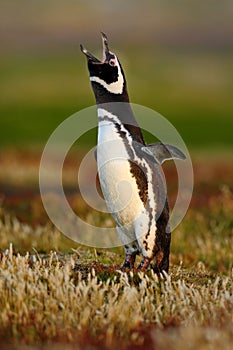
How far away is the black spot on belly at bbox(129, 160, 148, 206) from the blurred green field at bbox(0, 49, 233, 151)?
2775 cm

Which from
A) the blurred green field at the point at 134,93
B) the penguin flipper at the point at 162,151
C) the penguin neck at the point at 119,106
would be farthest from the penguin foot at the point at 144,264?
the blurred green field at the point at 134,93

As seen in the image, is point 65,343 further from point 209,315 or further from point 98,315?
point 209,315

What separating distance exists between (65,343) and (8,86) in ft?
206

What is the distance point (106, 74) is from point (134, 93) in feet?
187

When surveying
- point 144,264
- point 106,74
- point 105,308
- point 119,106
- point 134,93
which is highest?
point 134,93

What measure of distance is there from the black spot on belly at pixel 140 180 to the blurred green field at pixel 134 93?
27.8 metres

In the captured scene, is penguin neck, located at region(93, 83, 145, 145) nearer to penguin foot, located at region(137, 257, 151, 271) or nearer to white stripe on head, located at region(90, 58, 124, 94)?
white stripe on head, located at region(90, 58, 124, 94)

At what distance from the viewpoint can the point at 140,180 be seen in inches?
303

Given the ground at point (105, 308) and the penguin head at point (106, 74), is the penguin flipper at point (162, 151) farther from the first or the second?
the ground at point (105, 308)

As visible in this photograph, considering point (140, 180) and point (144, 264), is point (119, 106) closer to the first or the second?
point (140, 180)

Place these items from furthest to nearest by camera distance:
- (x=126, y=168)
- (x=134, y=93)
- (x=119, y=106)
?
(x=134, y=93)
(x=119, y=106)
(x=126, y=168)

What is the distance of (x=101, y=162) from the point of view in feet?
24.9

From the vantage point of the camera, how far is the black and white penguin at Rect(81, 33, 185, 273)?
7555 mm

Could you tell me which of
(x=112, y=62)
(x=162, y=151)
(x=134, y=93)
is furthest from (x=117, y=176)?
(x=134, y=93)
